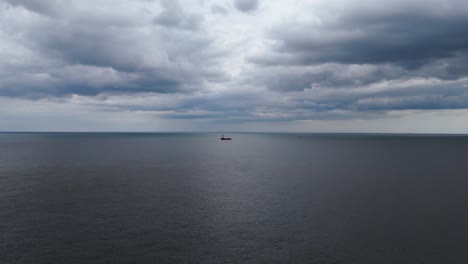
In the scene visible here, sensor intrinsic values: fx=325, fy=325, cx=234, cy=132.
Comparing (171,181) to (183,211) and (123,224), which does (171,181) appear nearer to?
(183,211)

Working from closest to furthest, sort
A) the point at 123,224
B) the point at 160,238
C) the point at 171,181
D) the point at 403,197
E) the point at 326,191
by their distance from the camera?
the point at 160,238 → the point at 123,224 → the point at 403,197 → the point at 326,191 → the point at 171,181

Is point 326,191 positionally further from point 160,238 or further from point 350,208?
point 160,238

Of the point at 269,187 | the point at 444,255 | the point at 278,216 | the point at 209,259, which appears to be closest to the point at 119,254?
the point at 209,259

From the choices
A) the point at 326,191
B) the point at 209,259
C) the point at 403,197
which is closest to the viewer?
the point at 209,259

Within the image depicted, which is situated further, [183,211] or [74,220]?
[183,211]

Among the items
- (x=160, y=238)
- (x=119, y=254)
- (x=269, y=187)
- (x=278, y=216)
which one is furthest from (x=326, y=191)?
(x=119, y=254)

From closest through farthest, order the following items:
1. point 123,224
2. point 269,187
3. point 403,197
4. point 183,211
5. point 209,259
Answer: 1. point 209,259
2. point 123,224
3. point 183,211
4. point 403,197
5. point 269,187

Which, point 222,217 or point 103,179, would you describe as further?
point 103,179

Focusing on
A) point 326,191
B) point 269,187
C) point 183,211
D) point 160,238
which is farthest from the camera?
point 269,187

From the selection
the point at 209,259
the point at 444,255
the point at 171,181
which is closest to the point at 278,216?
the point at 209,259
